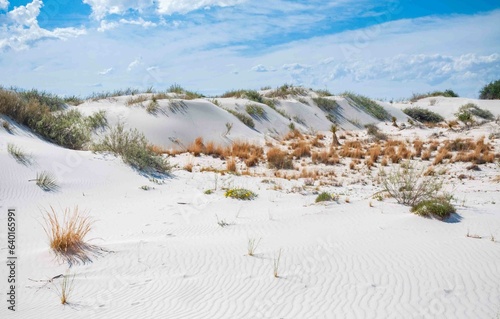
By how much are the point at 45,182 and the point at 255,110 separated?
17386mm

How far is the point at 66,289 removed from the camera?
4062mm

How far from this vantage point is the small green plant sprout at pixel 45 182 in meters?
7.99

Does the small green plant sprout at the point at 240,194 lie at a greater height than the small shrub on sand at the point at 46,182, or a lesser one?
lesser

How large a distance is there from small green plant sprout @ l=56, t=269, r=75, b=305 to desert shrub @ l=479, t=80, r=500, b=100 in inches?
1938

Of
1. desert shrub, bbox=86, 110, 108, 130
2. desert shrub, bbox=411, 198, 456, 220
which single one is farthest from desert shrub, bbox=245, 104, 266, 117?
desert shrub, bbox=411, 198, 456, 220

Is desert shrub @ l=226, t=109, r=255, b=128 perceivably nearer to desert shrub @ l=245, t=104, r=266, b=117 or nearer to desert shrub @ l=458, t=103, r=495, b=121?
desert shrub @ l=245, t=104, r=266, b=117

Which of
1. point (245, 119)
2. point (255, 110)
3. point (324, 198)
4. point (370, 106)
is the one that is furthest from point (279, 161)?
point (370, 106)

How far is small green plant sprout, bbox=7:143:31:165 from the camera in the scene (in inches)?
338

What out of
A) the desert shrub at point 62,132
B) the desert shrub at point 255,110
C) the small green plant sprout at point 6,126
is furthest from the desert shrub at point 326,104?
the small green plant sprout at point 6,126

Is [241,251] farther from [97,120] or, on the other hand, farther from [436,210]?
[97,120]

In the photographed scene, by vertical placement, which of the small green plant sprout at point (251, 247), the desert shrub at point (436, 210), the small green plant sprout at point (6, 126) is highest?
the small green plant sprout at point (6, 126)

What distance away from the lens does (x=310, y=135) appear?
2302cm

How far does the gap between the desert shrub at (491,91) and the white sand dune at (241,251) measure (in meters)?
39.6

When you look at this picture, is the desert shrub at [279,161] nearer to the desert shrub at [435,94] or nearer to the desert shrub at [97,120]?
the desert shrub at [97,120]
